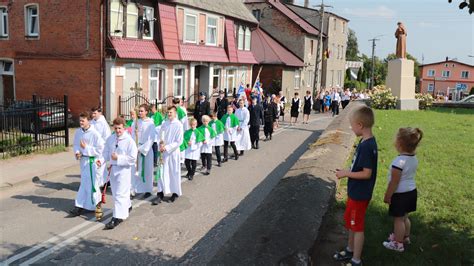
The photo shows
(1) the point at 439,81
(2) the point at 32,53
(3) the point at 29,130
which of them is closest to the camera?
(3) the point at 29,130

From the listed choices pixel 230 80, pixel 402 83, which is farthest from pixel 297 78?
pixel 402 83

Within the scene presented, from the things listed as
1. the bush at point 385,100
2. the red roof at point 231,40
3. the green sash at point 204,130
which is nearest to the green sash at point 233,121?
the green sash at point 204,130

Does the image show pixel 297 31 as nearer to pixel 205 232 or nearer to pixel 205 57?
pixel 205 57

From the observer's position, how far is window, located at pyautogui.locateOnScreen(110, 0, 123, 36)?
21.0 meters

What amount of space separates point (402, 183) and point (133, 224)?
4.62 m

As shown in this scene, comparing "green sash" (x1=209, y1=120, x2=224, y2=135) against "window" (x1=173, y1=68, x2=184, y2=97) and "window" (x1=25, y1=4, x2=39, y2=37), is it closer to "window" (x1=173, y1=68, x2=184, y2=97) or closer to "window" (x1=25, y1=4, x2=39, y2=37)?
"window" (x1=173, y1=68, x2=184, y2=97)

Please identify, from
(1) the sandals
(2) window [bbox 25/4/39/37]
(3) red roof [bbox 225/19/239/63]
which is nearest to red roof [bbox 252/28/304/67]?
(3) red roof [bbox 225/19/239/63]

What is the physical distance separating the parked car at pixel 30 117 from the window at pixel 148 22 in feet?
29.0

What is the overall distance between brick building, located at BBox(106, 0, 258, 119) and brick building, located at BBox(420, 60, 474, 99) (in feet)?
231

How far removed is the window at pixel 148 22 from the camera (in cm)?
2320

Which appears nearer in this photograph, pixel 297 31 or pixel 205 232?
pixel 205 232

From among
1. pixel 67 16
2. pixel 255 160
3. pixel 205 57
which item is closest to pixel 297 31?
pixel 205 57

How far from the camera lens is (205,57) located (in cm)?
2850

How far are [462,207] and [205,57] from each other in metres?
22.8
